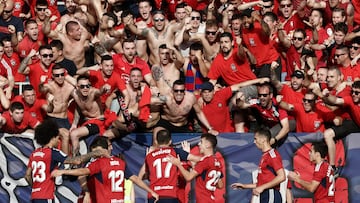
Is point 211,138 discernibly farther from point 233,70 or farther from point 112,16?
point 112,16

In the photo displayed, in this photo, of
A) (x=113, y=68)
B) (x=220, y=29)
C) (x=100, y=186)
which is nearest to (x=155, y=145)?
(x=100, y=186)

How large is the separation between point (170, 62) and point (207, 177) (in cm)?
342

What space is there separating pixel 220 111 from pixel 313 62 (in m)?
2.12

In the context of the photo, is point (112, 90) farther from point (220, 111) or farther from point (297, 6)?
point (297, 6)

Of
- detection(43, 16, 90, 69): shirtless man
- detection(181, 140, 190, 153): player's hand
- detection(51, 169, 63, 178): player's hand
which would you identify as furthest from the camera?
detection(43, 16, 90, 69): shirtless man

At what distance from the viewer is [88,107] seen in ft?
66.1

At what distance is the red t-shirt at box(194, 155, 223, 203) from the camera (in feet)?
59.9

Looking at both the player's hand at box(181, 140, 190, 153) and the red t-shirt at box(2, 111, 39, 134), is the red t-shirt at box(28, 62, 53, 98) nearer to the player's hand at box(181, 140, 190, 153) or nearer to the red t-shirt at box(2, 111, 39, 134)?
the red t-shirt at box(2, 111, 39, 134)

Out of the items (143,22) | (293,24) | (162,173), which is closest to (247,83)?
(293,24)

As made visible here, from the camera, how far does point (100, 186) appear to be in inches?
707

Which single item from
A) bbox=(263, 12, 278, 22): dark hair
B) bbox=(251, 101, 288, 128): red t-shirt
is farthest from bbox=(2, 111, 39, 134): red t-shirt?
bbox=(263, 12, 278, 22): dark hair

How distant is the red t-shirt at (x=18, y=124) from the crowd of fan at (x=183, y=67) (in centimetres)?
2

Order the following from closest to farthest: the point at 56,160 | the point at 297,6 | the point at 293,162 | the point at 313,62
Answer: the point at 56,160 → the point at 293,162 → the point at 313,62 → the point at 297,6

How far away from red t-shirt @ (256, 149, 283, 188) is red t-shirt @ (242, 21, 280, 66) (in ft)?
11.7
